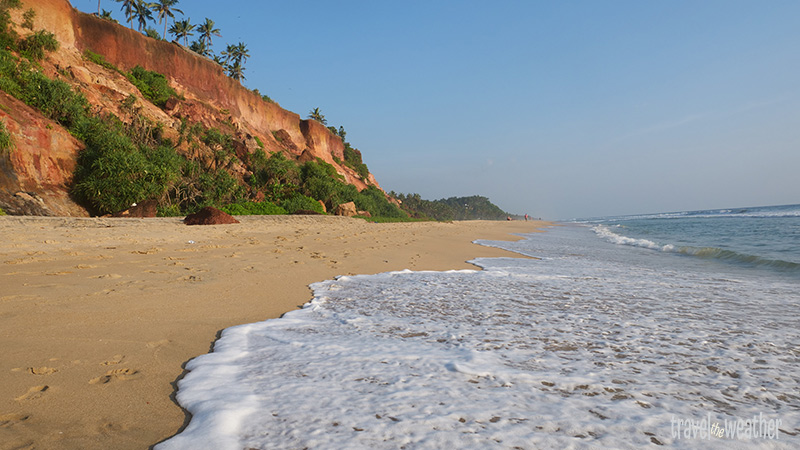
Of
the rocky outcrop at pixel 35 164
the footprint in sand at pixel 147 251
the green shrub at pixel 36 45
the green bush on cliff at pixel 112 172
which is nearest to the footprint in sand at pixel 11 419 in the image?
the footprint in sand at pixel 147 251

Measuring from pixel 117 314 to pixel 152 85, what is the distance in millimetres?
27782

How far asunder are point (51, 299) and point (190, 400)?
255 cm

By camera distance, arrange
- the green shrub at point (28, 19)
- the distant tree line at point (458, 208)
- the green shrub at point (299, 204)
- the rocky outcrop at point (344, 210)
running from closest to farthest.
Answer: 1. the green shrub at point (28, 19)
2. the green shrub at point (299, 204)
3. the rocky outcrop at point (344, 210)
4. the distant tree line at point (458, 208)

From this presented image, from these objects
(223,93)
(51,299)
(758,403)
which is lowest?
(758,403)

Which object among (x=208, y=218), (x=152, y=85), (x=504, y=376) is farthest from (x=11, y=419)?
(x=152, y=85)

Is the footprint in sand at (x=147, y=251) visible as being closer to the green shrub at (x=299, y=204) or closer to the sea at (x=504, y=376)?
the sea at (x=504, y=376)

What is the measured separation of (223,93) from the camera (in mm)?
32906

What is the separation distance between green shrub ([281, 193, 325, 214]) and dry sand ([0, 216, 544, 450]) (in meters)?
14.8

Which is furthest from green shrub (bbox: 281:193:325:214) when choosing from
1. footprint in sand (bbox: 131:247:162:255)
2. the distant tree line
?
the distant tree line

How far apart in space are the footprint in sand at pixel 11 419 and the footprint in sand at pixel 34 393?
0.16 m

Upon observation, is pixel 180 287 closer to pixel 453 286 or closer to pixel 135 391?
Result: pixel 135 391

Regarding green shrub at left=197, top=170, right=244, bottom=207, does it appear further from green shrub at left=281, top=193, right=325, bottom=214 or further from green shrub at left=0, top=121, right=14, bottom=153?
green shrub at left=0, top=121, right=14, bottom=153

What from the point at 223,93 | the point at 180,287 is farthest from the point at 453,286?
the point at 223,93

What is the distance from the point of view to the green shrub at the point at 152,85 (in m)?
24.0
